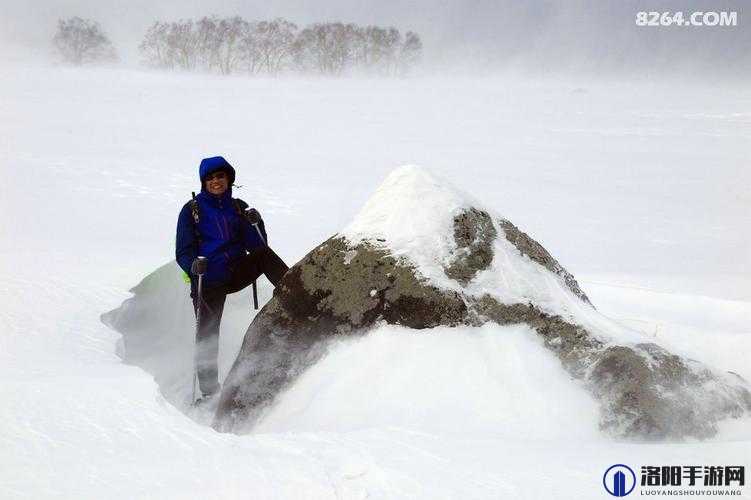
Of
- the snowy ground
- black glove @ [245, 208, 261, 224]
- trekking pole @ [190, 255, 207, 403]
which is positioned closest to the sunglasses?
black glove @ [245, 208, 261, 224]

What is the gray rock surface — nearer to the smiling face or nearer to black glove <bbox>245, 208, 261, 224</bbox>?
black glove <bbox>245, 208, 261, 224</bbox>

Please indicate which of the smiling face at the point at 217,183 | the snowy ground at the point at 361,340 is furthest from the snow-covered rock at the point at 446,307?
the smiling face at the point at 217,183

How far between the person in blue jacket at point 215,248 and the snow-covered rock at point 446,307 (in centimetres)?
66

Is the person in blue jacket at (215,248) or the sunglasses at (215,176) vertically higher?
the sunglasses at (215,176)

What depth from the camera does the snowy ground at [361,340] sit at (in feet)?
9.07

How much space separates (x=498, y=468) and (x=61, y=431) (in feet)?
5.87

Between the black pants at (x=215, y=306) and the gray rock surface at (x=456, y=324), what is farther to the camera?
the black pants at (x=215, y=306)

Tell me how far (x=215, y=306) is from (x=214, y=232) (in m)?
0.52

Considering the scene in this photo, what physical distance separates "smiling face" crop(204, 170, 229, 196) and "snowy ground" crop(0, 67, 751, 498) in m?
1.17

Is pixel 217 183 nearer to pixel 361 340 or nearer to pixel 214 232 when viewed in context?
pixel 214 232

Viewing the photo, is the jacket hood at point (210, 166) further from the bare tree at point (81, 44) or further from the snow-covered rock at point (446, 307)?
the bare tree at point (81, 44)

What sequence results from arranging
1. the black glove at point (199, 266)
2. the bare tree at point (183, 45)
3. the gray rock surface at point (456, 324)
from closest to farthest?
the gray rock surface at point (456, 324) → the black glove at point (199, 266) → the bare tree at point (183, 45)

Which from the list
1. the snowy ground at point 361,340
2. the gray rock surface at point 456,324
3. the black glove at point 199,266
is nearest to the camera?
the snowy ground at point 361,340

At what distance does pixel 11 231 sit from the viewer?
9.21 meters
